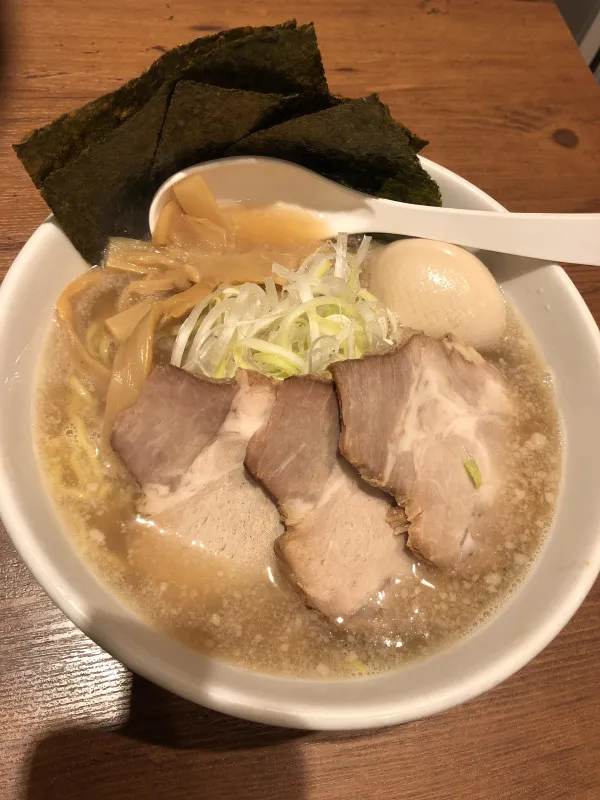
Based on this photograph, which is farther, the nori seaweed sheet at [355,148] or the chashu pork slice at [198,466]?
the nori seaweed sheet at [355,148]

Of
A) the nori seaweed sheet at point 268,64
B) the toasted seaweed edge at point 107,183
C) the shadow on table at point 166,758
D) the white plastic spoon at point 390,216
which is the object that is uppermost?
the nori seaweed sheet at point 268,64

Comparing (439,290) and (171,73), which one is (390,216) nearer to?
(439,290)

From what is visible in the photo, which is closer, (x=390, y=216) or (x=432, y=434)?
(x=432, y=434)

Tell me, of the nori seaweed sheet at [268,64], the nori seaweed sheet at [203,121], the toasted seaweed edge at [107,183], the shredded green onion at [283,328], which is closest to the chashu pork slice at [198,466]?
the shredded green onion at [283,328]

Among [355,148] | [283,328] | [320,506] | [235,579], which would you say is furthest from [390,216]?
[235,579]

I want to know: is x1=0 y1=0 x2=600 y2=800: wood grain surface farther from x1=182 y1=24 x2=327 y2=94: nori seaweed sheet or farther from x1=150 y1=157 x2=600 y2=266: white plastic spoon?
x1=182 y1=24 x2=327 y2=94: nori seaweed sheet

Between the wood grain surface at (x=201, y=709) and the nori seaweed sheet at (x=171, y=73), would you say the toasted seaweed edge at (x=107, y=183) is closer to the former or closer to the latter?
the nori seaweed sheet at (x=171, y=73)
